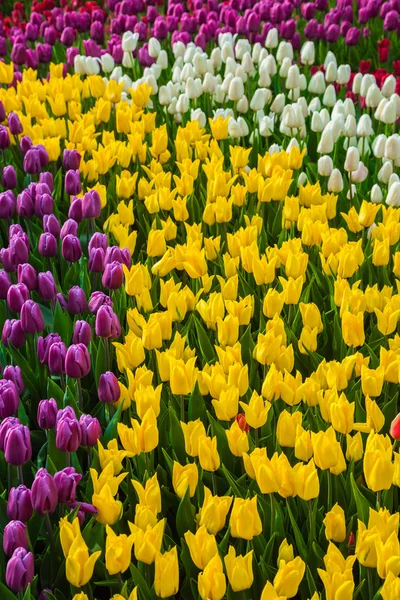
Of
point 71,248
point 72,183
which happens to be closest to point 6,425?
point 71,248

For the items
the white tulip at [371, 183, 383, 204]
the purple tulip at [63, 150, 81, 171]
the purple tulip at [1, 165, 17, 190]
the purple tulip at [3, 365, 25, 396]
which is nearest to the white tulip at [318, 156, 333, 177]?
the white tulip at [371, 183, 383, 204]

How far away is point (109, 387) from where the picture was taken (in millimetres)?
2188

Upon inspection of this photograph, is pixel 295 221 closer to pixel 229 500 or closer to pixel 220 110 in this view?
pixel 220 110

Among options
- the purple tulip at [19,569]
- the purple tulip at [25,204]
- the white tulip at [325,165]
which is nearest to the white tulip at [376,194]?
the white tulip at [325,165]

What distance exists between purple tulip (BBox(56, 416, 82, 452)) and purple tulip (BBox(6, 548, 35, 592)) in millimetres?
315

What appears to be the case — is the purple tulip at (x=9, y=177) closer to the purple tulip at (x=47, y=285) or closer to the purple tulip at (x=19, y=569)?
the purple tulip at (x=47, y=285)

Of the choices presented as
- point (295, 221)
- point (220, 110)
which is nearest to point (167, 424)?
point (295, 221)

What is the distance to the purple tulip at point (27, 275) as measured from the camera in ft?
8.86

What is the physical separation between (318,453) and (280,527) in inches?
7.8

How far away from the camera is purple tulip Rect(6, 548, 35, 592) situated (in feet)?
5.52

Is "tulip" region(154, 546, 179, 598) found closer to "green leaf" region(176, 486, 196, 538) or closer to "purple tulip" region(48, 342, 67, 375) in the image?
"green leaf" region(176, 486, 196, 538)

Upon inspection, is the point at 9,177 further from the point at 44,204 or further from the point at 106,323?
the point at 106,323

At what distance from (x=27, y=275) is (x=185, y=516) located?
3.47ft

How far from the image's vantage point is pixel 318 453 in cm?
186
